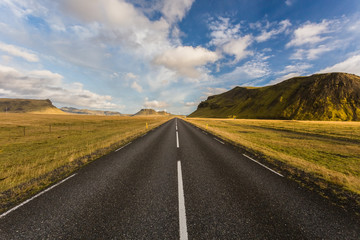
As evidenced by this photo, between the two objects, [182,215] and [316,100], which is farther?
[316,100]

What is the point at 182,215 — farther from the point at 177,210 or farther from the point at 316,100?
the point at 316,100

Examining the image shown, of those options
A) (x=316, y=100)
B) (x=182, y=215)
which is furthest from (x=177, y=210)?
(x=316, y=100)

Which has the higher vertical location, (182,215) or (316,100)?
(316,100)

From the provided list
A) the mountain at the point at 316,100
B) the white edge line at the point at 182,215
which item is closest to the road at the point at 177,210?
the white edge line at the point at 182,215

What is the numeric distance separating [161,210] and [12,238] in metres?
2.87

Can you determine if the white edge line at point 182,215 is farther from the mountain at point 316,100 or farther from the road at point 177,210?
the mountain at point 316,100

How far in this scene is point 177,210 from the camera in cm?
350

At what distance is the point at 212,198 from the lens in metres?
4.05

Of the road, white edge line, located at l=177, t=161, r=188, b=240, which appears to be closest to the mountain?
the road

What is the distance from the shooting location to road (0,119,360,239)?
2814 mm

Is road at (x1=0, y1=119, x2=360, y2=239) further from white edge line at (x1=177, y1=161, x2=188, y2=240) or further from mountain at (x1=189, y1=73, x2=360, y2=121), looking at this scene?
mountain at (x1=189, y1=73, x2=360, y2=121)

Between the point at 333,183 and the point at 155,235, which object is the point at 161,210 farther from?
the point at 333,183

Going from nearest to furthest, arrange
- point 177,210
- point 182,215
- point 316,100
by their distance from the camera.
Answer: point 182,215 → point 177,210 → point 316,100

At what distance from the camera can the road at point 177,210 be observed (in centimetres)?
281
